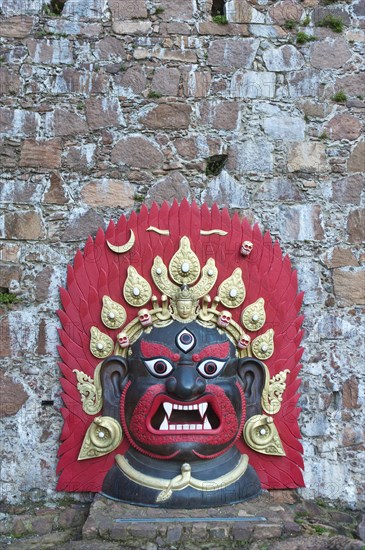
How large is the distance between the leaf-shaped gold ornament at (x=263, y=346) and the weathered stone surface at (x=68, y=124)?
181 centimetres

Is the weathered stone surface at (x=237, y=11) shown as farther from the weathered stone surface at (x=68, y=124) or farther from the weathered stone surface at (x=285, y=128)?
the weathered stone surface at (x=68, y=124)

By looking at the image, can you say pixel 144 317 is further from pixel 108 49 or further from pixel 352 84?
pixel 352 84

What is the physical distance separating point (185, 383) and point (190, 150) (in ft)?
5.20

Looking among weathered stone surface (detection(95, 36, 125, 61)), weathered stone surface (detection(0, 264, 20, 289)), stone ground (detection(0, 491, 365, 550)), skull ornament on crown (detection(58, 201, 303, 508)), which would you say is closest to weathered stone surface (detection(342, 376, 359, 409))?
skull ornament on crown (detection(58, 201, 303, 508))

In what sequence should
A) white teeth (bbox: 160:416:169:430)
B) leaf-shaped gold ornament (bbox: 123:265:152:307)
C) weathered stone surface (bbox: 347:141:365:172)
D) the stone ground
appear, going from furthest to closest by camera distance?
weathered stone surface (bbox: 347:141:365:172) < leaf-shaped gold ornament (bbox: 123:265:152:307) < white teeth (bbox: 160:416:169:430) < the stone ground

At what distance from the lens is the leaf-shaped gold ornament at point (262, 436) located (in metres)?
4.18

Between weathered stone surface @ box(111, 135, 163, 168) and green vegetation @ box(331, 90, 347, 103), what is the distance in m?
1.29

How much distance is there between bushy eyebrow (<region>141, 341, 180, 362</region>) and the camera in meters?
4.08

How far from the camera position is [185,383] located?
394 cm

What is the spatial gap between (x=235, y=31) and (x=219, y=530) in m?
3.25

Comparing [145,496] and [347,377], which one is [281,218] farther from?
[145,496]

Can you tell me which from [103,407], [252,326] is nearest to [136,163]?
[252,326]

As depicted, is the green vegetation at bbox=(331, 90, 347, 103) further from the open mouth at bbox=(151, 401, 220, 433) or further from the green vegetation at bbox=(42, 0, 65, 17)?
the open mouth at bbox=(151, 401, 220, 433)

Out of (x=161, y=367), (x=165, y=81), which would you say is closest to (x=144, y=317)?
(x=161, y=367)
